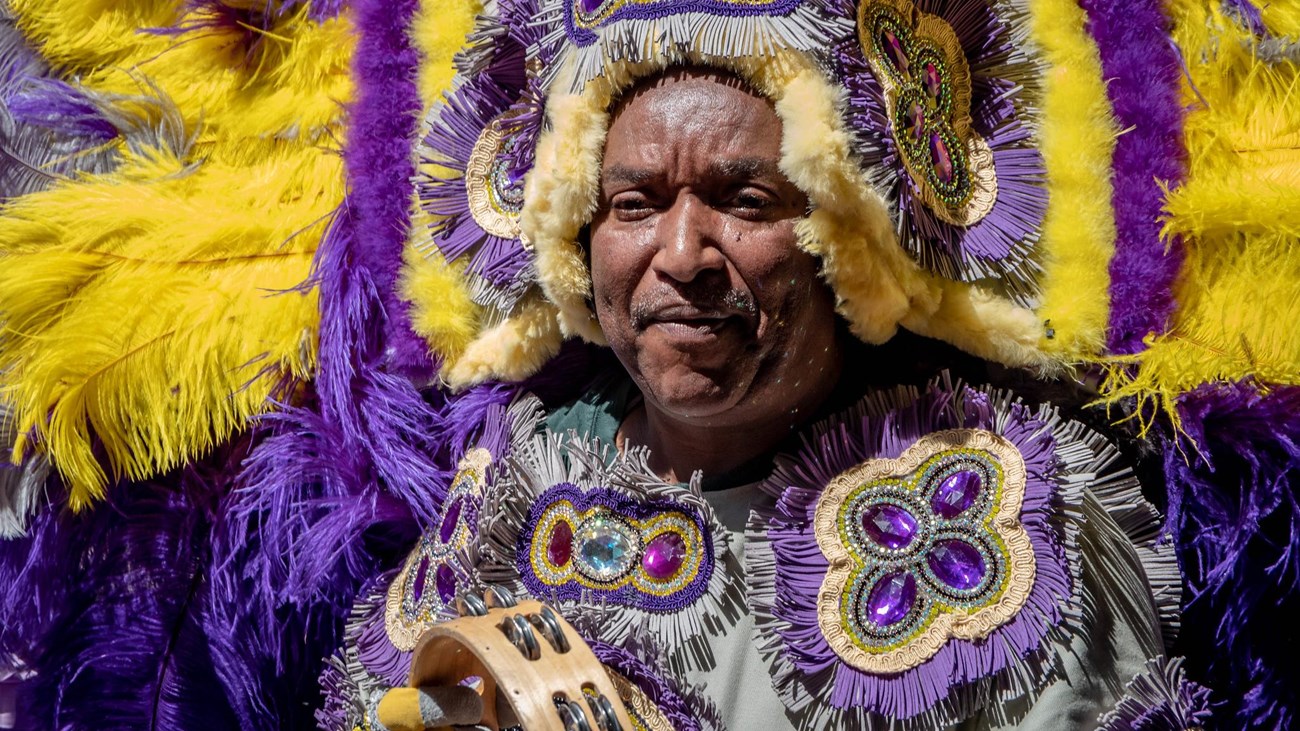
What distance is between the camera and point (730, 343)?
1.86 meters

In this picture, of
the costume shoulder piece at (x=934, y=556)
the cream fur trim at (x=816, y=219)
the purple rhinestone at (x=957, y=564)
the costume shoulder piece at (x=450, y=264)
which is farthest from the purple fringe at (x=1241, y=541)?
the purple rhinestone at (x=957, y=564)

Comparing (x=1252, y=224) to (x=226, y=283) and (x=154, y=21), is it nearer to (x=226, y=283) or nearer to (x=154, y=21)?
(x=226, y=283)

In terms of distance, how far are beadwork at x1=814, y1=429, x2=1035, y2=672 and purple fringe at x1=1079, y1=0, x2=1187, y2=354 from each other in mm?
308

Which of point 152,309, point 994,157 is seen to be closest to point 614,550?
point 994,157

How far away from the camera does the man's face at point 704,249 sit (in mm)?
1837

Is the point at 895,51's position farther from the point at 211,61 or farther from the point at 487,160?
the point at 211,61

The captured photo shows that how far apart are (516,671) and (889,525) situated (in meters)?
0.54

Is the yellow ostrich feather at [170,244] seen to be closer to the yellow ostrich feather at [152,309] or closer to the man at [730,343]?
the yellow ostrich feather at [152,309]

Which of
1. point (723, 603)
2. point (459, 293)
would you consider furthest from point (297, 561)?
point (723, 603)

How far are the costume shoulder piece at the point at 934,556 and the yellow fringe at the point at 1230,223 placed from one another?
6.4 inches

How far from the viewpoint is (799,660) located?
1.83m

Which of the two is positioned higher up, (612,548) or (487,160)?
(487,160)

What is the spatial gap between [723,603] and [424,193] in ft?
2.63

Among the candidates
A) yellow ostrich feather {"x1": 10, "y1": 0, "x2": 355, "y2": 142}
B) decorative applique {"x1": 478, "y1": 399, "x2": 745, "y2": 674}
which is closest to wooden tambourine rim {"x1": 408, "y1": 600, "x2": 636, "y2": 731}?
decorative applique {"x1": 478, "y1": 399, "x2": 745, "y2": 674}
